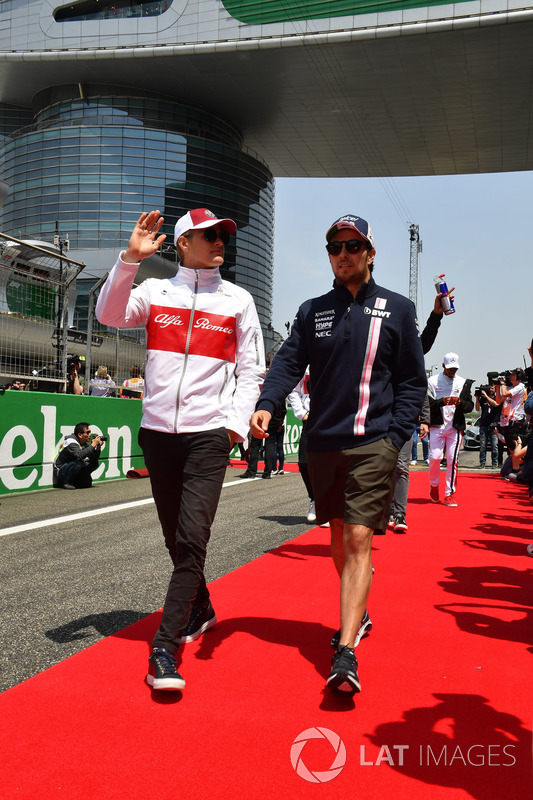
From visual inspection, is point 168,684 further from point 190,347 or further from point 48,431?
point 48,431

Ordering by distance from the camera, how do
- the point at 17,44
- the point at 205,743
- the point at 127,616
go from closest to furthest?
the point at 205,743 → the point at 127,616 → the point at 17,44

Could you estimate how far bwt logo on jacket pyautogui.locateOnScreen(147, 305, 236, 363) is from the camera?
3.07m

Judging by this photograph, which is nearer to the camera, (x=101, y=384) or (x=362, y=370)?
(x=362, y=370)

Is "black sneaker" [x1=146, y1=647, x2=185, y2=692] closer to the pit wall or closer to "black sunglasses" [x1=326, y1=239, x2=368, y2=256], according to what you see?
"black sunglasses" [x1=326, y1=239, x2=368, y2=256]

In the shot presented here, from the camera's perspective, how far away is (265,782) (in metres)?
2.02

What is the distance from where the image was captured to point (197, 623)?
3346mm

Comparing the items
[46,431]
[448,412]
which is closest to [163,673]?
[448,412]

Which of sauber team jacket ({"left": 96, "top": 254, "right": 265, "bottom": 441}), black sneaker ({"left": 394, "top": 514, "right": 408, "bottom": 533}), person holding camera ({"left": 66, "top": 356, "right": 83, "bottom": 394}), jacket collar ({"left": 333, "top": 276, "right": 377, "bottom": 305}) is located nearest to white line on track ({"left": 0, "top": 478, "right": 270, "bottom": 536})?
person holding camera ({"left": 66, "top": 356, "right": 83, "bottom": 394})

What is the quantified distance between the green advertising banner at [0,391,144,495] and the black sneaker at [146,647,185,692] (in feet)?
20.8

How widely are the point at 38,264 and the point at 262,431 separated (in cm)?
756

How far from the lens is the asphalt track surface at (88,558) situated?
3.38m

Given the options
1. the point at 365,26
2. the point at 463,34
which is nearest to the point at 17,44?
the point at 365,26

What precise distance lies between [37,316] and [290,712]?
822 cm

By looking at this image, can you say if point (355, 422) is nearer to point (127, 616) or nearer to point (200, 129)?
point (127, 616)
